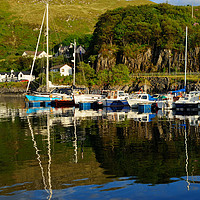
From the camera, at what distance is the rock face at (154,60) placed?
110000 mm

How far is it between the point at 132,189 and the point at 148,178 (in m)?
1.70

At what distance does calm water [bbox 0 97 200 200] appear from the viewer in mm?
12914

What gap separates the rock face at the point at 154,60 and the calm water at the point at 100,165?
3338 inches

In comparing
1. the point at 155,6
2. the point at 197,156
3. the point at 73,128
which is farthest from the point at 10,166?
the point at 155,6

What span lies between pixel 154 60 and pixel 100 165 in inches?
3967

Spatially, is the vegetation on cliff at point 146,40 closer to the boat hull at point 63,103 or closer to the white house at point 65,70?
the white house at point 65,70

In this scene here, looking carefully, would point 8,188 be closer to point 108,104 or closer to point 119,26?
point 108,104

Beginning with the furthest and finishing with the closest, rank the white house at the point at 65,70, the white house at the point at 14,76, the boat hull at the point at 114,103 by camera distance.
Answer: the white house at the point at 14,76
the white house at the point at 65,70
the boat hull at the point at 114,103

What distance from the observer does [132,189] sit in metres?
13.1

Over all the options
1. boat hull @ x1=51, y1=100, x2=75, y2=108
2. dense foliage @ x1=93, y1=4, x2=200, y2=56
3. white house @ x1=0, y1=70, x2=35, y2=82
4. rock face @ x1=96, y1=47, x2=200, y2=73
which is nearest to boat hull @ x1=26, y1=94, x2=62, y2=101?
boat hull @ x1=51, y1=100, x2=75, y2=108

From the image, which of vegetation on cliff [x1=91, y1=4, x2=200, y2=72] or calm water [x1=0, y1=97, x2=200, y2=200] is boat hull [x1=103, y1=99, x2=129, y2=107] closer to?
calm water [x1=0, y1=97, x2=200, y2=200]

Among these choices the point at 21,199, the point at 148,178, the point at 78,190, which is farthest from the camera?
the point at 148,178

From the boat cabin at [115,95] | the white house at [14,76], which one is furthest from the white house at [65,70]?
the boat cabin at [115,95]

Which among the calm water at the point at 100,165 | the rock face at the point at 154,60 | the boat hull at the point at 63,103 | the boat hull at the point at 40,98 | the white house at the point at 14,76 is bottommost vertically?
the calm water at the point at 100,165
